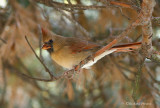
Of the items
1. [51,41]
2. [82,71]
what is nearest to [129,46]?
[51,41]

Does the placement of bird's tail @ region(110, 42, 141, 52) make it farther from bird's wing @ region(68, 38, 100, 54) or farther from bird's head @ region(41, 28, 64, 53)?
bird's head @ region(41, 28, 64, 53)

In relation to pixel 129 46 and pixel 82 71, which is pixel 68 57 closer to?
pixel 82 71

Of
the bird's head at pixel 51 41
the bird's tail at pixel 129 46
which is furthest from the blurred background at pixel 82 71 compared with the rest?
the bird's tail at pixel 129 46

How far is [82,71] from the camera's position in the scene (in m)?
2.97

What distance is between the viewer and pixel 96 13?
407 centimetres

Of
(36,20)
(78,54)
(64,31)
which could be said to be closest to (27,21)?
(36,20)

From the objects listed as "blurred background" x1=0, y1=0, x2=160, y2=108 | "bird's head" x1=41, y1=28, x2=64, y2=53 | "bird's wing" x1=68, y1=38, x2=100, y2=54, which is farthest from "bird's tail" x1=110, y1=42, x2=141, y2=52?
"bird's head" x1=41, y1=28, x2=64, y2=53

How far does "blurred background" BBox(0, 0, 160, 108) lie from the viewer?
2.61 m

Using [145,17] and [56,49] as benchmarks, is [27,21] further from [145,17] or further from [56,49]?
[145,17]

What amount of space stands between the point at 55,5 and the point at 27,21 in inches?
49.4

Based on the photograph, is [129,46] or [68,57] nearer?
[129,46]

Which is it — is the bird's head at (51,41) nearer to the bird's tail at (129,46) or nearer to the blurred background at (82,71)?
the blurred background at (82,71)

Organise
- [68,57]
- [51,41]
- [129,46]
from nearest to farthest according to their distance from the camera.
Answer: [129,46] < [68,57] < [51,41]

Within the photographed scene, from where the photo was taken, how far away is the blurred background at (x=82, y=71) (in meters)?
2.61
